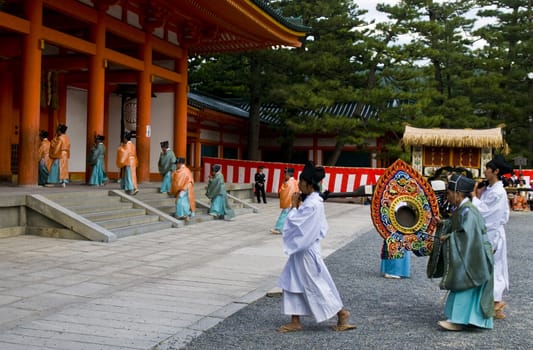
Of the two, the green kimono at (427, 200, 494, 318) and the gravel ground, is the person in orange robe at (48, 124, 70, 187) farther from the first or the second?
the green kimono at (427, 200, 494, 318)

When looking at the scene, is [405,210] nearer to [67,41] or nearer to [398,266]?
[398,266]

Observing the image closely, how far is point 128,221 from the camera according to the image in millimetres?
11445

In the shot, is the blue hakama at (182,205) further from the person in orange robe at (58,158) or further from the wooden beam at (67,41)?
the wooden beam at (67,41)

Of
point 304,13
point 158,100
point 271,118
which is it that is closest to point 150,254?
point 158,100

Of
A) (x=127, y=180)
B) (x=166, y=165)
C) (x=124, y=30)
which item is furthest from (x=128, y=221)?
(x=124, y=30)

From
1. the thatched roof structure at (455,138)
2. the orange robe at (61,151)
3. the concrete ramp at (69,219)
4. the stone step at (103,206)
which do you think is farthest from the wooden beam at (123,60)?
the thatched roof structure at (455,138)

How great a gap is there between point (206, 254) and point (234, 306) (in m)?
3.36

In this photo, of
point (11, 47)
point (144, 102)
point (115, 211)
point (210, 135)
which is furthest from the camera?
point (210, 135)

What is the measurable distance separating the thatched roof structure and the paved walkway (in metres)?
9.83

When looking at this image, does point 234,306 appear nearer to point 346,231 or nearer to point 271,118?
point 346,231

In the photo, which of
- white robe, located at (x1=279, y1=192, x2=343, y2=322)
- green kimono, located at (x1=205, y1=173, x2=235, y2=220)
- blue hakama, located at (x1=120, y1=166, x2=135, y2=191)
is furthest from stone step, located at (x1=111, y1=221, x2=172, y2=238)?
white robe, located at (x1=279, y1=192, x2=343, y2=322)

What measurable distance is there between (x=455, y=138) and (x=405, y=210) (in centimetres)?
1478

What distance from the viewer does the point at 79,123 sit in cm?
1852

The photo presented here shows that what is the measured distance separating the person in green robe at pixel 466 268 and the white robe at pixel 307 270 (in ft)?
3.19
